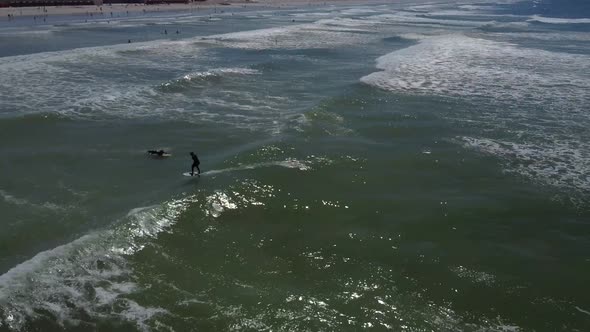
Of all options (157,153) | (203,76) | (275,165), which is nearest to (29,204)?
(157,153)

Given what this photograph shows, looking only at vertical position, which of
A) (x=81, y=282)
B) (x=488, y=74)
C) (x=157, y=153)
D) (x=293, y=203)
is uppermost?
(x=488, y=74)

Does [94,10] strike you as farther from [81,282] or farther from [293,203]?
[81,282]

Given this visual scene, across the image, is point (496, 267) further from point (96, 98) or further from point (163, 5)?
point (163, 5)

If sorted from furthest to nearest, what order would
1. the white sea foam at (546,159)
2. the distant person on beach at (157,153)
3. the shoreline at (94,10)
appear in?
the shoreline at (94,10) → the distant person on beach at (157,153) → the white sea foam at (546,159)

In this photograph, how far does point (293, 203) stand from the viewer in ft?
47.8

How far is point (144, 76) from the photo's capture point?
102ft

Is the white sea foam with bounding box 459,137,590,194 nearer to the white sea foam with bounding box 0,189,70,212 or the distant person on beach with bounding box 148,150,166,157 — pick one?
the distant person on beach with bounding box 148,150,166,157

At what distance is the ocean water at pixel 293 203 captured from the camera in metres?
10.1

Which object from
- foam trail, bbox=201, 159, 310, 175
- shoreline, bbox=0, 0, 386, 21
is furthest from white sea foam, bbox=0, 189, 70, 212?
shoreline, bbox=0, 0, 386, 21

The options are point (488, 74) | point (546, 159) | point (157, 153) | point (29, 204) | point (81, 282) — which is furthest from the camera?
point (488, 74)

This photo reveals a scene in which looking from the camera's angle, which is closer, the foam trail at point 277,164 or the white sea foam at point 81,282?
the white sea foam at point 81,282

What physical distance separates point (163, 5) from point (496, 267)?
352 feet

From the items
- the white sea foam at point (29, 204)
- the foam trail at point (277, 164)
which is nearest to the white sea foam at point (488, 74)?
the foam trail at point (277, 164)

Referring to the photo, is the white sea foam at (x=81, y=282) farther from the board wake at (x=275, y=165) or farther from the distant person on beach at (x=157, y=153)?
the distant person on beach at (x=157, y=153)
